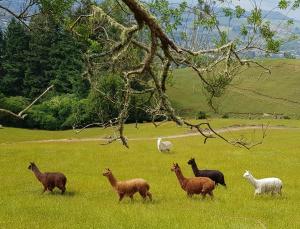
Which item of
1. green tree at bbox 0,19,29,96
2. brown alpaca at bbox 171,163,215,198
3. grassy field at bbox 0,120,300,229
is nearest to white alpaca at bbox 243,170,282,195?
grassy field at bbox 0,120,300,229

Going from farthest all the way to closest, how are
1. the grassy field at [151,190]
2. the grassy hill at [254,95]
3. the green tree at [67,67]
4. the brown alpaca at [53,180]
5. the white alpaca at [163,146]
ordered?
the grassy hill at [254,95], the green tree at [67,67], the white alpaca at [163,146], the brown alpaca at [53,180], the grassy field at [151,190]

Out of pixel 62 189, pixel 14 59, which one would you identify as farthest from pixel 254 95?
pixel 62 189

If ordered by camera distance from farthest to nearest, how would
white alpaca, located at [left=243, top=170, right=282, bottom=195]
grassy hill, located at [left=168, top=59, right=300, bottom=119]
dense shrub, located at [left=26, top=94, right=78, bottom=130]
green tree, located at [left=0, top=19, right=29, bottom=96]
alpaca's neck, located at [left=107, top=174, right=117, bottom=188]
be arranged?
grassy hill, located at [left=168, top=59, right=300, bottom=119] → green tree, located at [left=0, top=19, right=29, bottom=96] → dense shrub, located at [left=26, top=94, right=78, bottom=130] → white alpaca, located at [left=243, top=170, right=282, bottom=195] → alpaca's neck, located at [left=107, top=174, right=117, bottom=188]

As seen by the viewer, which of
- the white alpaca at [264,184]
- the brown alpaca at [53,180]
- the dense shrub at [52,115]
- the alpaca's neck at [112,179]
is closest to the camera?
the alpaca's neck at [112,179]

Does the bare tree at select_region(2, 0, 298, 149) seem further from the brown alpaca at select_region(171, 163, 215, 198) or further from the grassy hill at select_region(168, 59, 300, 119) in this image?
the grassy hill at select_region(168, 59, 300, 119)

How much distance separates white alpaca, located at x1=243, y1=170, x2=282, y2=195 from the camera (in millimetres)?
18656

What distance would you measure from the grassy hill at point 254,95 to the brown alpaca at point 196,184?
218 feet

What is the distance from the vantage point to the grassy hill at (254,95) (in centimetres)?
9019

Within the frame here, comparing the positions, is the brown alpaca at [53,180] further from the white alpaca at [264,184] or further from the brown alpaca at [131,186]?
the white alpaca at [264,184]

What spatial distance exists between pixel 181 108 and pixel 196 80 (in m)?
22.4

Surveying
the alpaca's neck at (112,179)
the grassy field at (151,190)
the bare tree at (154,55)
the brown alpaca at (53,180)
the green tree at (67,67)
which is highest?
the green tree at (67,67)

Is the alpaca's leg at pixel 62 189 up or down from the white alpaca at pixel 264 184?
down

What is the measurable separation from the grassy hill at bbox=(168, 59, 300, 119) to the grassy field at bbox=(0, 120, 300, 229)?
50.4 metres

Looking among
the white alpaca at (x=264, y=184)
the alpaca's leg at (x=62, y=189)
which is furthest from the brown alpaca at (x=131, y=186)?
the white alpaca at (x=264, y=184)
